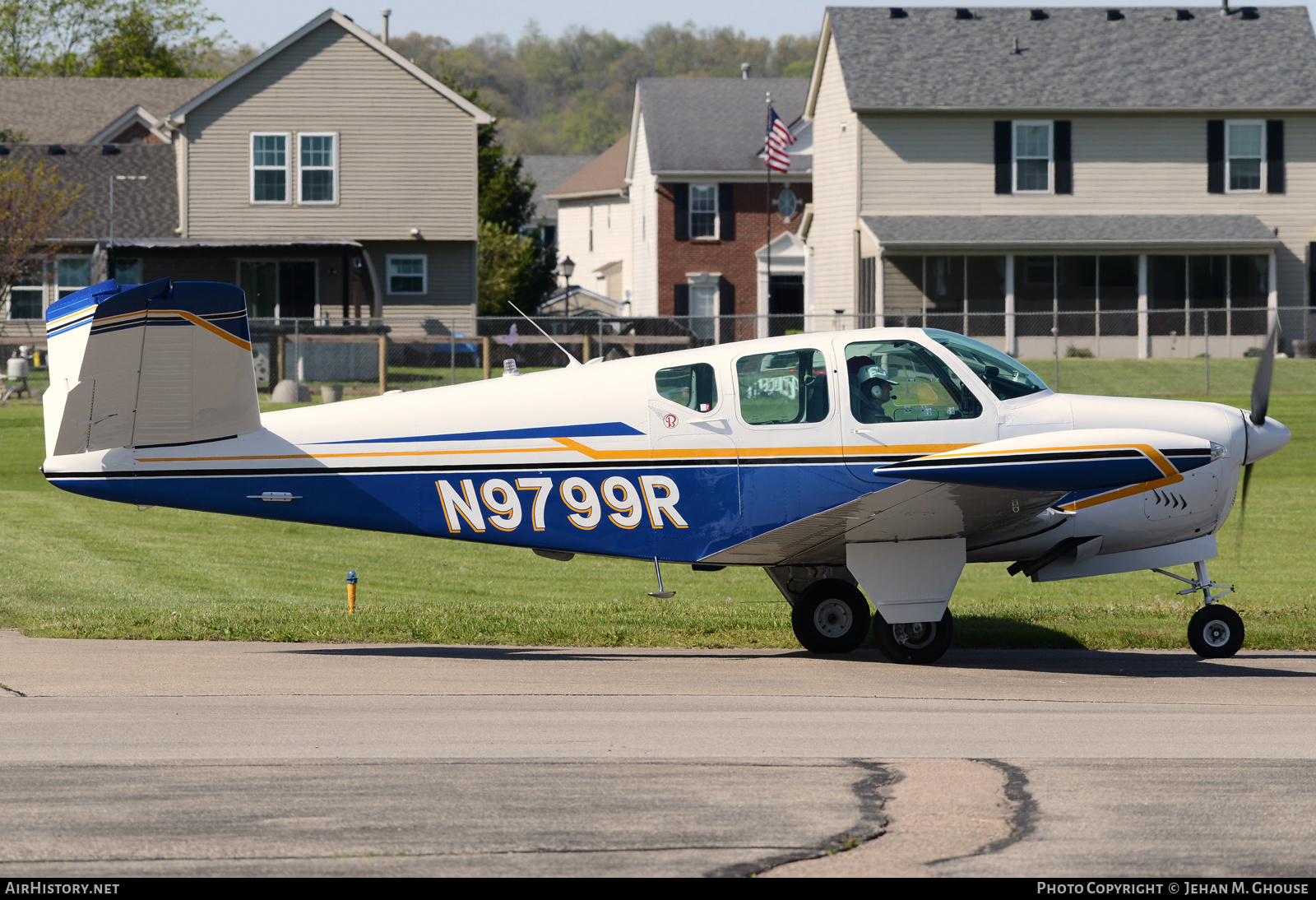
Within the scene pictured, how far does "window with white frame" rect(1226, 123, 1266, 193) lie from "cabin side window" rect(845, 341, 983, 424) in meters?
33.5

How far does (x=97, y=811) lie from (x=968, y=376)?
6.69 metres

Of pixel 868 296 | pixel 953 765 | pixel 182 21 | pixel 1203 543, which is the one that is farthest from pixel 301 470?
pixel 182 21

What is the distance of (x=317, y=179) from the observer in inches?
1604

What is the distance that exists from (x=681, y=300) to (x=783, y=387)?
4599 centimetres

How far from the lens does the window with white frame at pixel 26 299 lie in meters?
43.0

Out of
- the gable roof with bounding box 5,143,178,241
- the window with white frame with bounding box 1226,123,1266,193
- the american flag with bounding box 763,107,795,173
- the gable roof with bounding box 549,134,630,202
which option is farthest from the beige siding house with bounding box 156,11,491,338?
the gable roof with bounding box 549,134,630,202

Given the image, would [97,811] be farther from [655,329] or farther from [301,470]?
[655,329]

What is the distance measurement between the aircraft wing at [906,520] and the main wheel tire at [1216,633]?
1515mm

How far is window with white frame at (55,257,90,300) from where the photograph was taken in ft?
142

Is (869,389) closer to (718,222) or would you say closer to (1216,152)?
(1216,152)

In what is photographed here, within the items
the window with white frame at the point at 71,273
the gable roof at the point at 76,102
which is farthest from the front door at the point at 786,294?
the gable roof at the point at 76,102

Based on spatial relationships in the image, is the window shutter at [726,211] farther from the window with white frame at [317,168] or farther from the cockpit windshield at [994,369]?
the cockpit windshield at [994,369]

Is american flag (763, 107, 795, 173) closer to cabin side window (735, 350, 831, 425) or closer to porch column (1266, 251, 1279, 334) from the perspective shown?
porch column (1266, 251, 1279, 334)

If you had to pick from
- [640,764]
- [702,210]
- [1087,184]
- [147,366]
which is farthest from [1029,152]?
[640,764]
